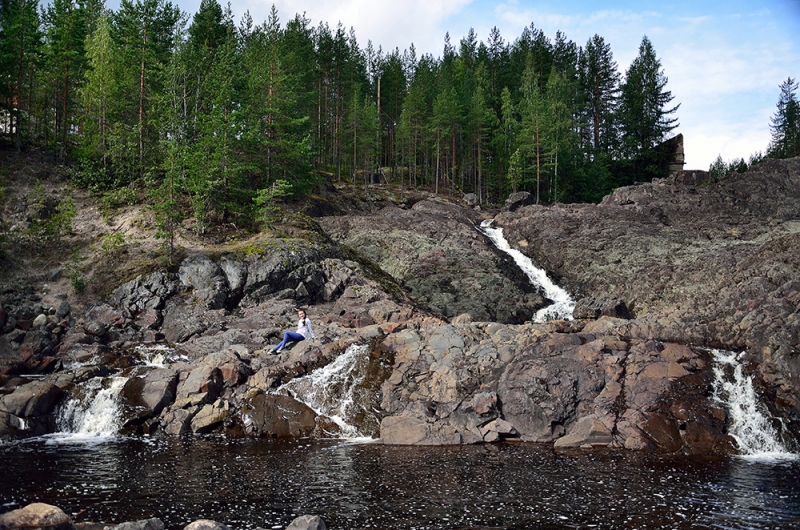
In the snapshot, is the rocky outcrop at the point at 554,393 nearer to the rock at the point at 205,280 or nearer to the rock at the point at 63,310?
the rock at the point at 205,280

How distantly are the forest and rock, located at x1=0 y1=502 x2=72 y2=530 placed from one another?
2979cm

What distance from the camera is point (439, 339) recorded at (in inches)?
1020

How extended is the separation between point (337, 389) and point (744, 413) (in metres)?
17.0

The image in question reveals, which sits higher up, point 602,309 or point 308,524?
point 602,309

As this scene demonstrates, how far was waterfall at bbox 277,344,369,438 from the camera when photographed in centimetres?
2297

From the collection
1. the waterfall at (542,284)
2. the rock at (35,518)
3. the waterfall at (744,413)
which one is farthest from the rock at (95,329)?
the waterfall at (744,413)

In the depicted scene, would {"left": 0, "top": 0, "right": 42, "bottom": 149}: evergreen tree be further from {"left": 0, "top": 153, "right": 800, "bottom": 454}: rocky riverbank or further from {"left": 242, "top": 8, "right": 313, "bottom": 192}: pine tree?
{"left": 0, "top": 153, "right": 800, "bottom": 454}: rocky riverbank

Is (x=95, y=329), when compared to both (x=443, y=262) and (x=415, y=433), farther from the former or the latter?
(x=443, y=262)

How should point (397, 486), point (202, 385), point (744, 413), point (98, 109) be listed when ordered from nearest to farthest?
1. point (397, 486)
2. point (744, 413)
3. point (202, 385)
4. point (98, 109)

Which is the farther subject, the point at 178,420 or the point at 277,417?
the point at 277,417

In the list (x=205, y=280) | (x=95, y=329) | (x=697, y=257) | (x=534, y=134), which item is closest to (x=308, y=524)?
(x=95, y=329)

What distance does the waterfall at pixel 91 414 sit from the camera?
73.5 feet

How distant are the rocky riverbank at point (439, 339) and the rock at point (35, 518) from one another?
12.4 metres

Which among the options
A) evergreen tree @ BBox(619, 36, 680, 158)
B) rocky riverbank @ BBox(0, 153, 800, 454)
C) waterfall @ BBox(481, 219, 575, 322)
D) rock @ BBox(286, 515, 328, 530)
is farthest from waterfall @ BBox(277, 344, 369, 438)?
evergreen tree @ BBox(619, 36, 680, 158)
